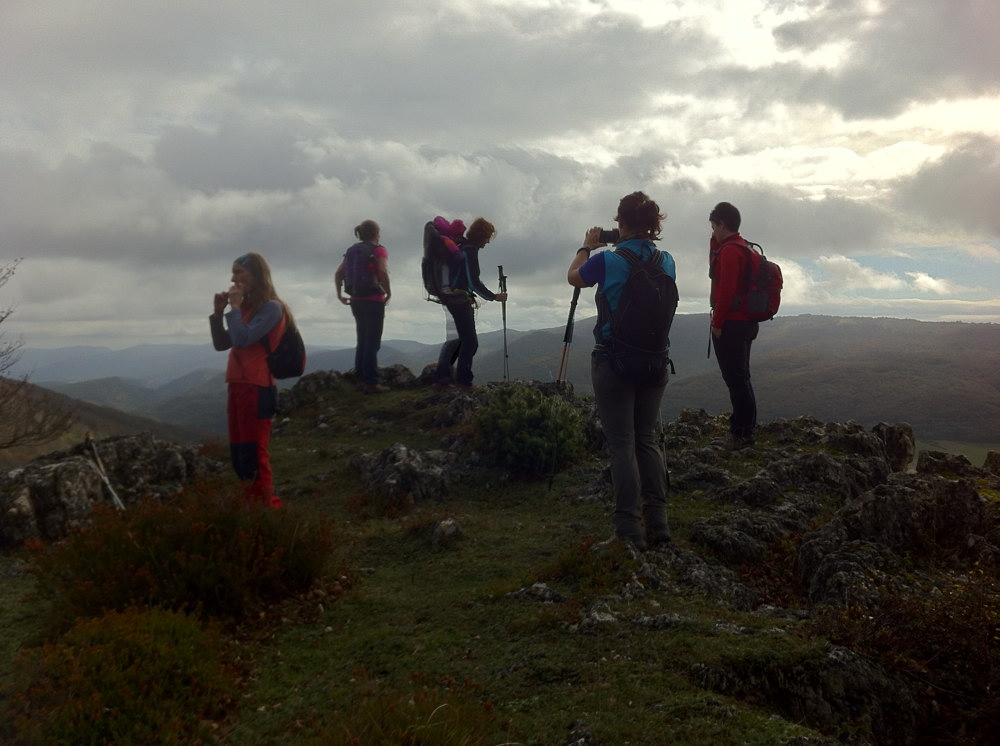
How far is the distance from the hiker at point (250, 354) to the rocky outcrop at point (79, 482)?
2362 millimetres

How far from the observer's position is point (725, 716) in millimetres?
3617

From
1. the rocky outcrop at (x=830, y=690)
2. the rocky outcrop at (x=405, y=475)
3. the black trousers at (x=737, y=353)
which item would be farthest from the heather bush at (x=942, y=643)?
the rocky outcrop at (x=405, y=475)

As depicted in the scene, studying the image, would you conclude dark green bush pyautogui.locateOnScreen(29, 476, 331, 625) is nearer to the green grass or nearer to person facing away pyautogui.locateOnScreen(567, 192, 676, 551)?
the green grass

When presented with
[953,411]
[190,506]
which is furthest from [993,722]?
[953,411]

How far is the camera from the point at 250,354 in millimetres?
7051

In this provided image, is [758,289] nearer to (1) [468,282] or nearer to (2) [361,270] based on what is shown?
(1) [468,282]

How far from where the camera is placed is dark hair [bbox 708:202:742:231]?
30.7 ft

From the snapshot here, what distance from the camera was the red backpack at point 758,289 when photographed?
923 cm

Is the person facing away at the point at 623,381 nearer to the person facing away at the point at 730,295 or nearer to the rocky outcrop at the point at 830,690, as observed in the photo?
the rocky outcrop at the point at 830,690

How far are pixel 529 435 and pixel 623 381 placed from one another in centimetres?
488

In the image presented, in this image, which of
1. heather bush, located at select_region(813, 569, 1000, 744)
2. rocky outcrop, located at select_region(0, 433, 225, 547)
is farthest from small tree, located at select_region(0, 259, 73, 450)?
heather bush, located at select_region(813, 569, 1000, 744)

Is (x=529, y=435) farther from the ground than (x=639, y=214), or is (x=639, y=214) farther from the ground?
(x=639, y=214)

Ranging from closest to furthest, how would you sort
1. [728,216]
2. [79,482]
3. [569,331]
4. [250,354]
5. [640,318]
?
[640,318], [250,354], [569,331], [79,482], [728,216]

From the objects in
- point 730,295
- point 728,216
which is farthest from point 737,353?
point 728,216
